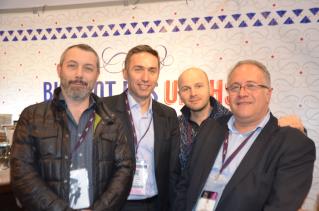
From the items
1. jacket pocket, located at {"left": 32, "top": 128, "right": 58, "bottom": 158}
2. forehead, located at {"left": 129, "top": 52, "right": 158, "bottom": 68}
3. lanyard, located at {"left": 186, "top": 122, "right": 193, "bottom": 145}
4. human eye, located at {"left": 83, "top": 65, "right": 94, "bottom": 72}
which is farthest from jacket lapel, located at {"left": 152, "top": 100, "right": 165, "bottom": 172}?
jacket pocket, located at {"left": 32, "top": 128, "right": 58, "bottom": 158}

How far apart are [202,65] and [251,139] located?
5.66 ft

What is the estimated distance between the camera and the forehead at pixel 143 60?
2416mm

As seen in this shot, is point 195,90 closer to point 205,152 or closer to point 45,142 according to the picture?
point 205,152

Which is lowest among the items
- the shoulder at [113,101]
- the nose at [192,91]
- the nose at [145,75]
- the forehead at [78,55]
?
the shoulder at [113,101]

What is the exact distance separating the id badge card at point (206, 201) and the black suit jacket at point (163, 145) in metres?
0.44

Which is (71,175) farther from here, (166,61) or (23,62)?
(23,62)

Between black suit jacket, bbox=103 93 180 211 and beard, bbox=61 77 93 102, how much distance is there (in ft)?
1.36

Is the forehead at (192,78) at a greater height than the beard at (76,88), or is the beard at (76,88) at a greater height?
the forehead at (192,78)

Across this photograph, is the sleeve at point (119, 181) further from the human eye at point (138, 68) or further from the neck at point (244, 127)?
the neck at point (244, 127)

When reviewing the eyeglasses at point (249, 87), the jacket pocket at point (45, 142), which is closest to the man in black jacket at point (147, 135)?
the jacket pocket at point (45, 142)

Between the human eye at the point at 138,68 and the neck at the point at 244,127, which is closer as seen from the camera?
the neck at the point at 244,127

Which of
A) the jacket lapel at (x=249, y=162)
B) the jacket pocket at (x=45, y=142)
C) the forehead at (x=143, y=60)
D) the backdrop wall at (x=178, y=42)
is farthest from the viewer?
the backdrop wall at (x=178, y=42)

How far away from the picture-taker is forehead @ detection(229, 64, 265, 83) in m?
1.89

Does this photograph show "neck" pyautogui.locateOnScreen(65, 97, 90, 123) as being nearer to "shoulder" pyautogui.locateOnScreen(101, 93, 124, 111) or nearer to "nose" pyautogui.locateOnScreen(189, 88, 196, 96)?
"shoulder" pyautogui.locateOnScreen(101, 93, 124, 111)
